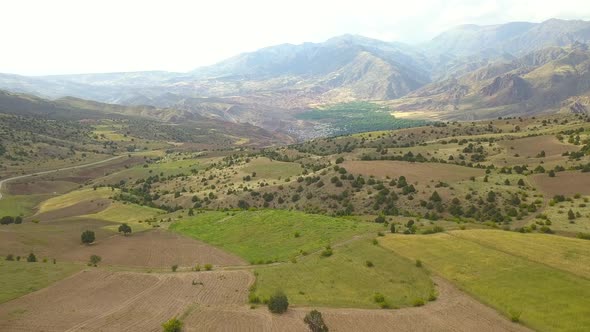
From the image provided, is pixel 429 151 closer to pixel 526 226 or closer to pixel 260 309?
pixel 526 226

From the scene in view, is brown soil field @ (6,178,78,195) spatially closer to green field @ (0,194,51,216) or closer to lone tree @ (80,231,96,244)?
green field @ (0,194,51,216)

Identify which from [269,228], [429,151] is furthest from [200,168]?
[269,228]

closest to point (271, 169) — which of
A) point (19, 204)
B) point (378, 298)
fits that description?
point (19, 204)

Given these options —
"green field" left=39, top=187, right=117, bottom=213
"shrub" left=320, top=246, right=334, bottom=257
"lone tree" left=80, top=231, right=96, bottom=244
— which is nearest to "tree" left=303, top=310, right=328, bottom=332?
→ "shrub" left=320, top=246, right=334, bottom=257

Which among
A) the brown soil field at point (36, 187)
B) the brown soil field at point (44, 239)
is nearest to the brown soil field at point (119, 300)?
the brown soil field at point (44, 239)

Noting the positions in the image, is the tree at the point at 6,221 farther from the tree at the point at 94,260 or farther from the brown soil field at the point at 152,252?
the tree at the point at 94,260
